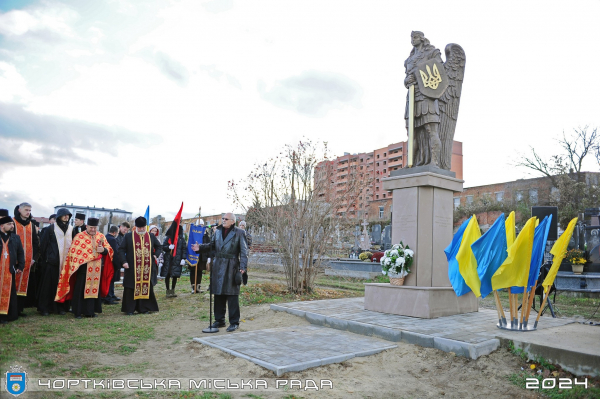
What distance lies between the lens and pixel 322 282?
17188 millimetres

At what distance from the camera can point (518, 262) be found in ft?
19.6

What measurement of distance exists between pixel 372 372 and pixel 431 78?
6112 millimetres

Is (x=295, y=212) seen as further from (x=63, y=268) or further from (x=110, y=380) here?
(x=110, y=380)

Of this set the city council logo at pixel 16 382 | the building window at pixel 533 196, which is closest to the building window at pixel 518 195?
the building window at pixel 533 196

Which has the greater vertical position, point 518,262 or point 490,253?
point 490,253

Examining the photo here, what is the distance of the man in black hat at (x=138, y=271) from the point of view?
930 centimetres

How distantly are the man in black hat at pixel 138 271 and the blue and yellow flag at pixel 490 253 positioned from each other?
686 centimetres

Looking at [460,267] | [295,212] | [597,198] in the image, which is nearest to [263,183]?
[295,212]

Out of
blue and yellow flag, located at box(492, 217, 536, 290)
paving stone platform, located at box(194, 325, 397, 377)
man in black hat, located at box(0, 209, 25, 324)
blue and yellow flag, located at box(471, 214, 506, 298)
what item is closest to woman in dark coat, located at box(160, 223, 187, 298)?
man in black hat, located at box(0, 209, 25, 324)

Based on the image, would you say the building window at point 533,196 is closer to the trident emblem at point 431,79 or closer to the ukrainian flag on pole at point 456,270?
the trident emblem at point 431,79

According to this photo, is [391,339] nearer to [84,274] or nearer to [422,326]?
[422,326]

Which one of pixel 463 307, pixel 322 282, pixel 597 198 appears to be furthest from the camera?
pixel 597 198

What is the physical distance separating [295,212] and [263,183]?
2.16 meters

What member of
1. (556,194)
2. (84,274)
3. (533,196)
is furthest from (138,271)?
(533,196)
